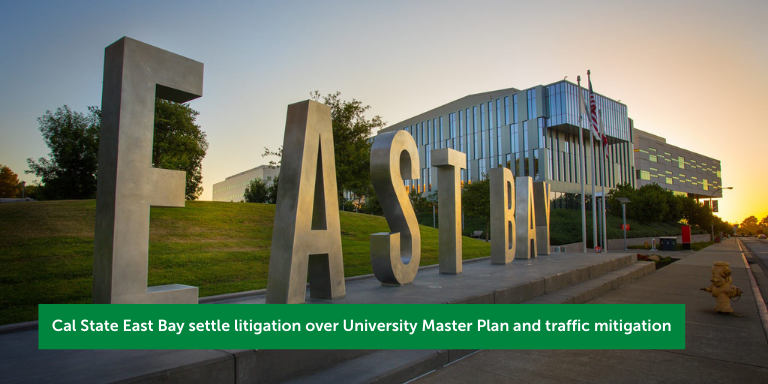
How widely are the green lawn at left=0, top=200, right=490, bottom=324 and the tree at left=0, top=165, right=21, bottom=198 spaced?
55945 millimetres

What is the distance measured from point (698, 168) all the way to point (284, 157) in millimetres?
127087

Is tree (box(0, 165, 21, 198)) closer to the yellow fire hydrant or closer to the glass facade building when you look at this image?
the glass facade building

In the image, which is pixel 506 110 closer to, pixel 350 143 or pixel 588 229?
pixel 588 229

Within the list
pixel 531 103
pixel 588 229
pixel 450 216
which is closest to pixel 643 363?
pixel 450 216

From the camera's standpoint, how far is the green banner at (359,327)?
13.9ft

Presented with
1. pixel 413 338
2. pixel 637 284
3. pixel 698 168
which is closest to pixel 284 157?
pixel 413 338

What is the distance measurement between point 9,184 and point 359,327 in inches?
2857

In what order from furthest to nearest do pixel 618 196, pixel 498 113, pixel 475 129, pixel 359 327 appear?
pixel 475 129, pixel 498 113, pixel 618 196, pixel 359 327

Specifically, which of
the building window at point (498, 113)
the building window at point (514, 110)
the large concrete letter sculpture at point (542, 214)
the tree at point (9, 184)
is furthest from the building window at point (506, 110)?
the tree at point (9, 184)

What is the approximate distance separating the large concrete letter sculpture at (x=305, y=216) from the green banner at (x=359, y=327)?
0.63m

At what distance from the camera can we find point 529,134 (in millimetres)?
54188

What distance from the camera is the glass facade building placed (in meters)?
53.1

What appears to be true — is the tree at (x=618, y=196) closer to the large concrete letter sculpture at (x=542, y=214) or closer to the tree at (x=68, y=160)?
the large concrete letter sculpture at (x=542, y=214)

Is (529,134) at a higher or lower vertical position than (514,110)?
lower
